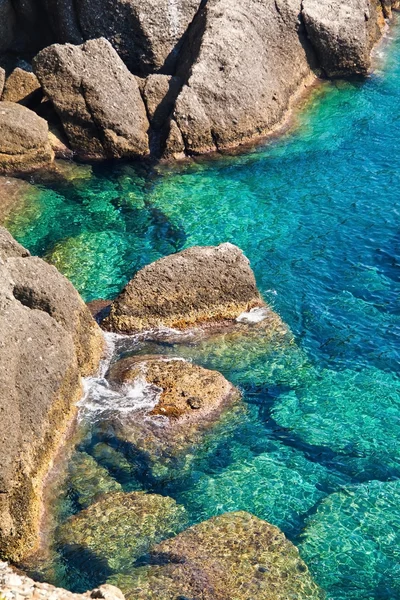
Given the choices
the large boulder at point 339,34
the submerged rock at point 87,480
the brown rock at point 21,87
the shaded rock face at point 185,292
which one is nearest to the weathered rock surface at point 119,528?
the submerged rock at point 87,480

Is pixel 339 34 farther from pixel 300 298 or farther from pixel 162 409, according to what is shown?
pixel 162 409

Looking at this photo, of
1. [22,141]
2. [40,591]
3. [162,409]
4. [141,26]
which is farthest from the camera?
[141,26]

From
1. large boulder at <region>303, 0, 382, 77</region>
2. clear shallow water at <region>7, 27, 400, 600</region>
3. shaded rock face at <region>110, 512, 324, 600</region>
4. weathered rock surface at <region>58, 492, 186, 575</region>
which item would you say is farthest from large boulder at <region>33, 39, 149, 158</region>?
shaded rock face at <region>110, 512, 324, 600</region>

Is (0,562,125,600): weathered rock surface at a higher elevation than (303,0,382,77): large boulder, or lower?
lower

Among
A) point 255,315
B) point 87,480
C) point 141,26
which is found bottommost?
point 87,480

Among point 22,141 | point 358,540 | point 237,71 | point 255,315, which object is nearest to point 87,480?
point 358,540

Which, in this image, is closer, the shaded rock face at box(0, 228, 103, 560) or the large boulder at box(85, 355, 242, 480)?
the shaded rock face at box(0, 228, 103, 560)

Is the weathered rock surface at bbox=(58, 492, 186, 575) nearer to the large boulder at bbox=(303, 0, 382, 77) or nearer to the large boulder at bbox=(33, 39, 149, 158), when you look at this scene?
the large boulder at bbox=(33, 39, 149, 158)

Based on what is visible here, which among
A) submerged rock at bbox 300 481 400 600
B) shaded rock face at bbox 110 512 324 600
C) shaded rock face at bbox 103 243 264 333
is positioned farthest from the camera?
shaded rock face at bbox 103 243 264 333

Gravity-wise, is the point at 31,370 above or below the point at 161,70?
below
